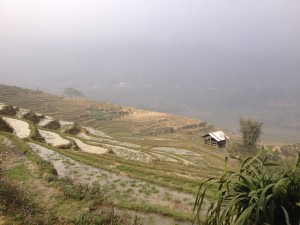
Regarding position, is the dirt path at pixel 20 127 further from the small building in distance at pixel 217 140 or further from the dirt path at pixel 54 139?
the small building in distance at pixel 217 140

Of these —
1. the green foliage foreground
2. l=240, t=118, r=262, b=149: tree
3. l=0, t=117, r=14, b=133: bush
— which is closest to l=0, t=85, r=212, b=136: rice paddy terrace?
l=240, t=118, r=262, b=149: tree

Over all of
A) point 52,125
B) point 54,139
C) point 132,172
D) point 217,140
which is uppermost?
point 132,172

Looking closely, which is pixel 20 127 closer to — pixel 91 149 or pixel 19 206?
pixel 91 149

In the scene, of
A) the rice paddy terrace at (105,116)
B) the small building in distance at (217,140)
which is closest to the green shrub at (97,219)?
the small building in distance at (217,140)

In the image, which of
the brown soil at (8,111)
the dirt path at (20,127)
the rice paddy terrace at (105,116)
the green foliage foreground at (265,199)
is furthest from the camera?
the rice paddy terrace at (105,116)

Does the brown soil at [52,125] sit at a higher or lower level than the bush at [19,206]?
lower

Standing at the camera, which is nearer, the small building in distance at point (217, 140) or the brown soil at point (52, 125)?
the brown soil at point (52, 125)

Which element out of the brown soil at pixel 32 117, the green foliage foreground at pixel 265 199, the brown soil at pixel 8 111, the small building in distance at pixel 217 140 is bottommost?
the small building in distance at pixel 217 140

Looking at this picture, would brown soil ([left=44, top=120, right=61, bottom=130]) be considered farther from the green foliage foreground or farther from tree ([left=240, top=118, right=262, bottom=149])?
the green foliage foreground

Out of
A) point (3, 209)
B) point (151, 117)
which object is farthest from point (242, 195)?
point (151, 117)

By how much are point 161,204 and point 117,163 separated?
8.96 meters

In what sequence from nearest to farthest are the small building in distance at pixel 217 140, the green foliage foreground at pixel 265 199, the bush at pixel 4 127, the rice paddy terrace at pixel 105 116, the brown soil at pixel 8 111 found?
the green foliage foreground at pixel 265 199 → the bush at pixel 4 127 → the brown soil at pixel 8 111 → the small building in distance at pixel 217 140 → the rice paddy terrace at pixel 105 116

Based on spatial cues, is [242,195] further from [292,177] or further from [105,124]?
[105,124]

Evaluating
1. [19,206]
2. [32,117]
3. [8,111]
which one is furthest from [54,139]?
[19,206]
